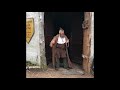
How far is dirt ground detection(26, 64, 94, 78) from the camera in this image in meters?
6.49

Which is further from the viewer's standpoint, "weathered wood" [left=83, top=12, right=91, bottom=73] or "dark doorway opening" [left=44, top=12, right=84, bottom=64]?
"dark doorway opening" [left=44, top=12, right=84, bottom=64]

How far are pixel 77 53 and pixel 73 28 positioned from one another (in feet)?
2.78

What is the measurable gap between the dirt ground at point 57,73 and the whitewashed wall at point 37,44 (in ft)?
0.97

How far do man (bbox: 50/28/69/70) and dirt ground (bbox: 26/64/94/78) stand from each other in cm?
27

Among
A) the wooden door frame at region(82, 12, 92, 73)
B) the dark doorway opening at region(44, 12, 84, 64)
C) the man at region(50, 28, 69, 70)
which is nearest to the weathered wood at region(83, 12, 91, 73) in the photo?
the wooden door frame at region(82, 12, 92, 73)

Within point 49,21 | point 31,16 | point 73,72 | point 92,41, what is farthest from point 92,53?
point 49,21

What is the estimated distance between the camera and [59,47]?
24.2 feet

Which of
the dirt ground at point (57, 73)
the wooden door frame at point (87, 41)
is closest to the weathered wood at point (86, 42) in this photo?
the wooden door frame at point (87, 41)

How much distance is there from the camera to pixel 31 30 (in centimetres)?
671

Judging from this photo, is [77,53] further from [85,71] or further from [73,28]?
[85,71]

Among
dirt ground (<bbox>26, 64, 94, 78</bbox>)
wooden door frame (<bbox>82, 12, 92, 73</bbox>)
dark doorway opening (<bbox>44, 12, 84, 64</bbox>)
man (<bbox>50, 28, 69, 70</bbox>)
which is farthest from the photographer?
dark doorway opening (<bbox>44, 12, 84, 64</bbox>)

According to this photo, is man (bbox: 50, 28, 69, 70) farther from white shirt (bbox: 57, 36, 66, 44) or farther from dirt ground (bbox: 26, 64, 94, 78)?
dirt ground (bbox: 26, 64, 94, 78)

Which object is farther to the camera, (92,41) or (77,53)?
(77,53)

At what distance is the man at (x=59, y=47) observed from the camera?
23.8ft
